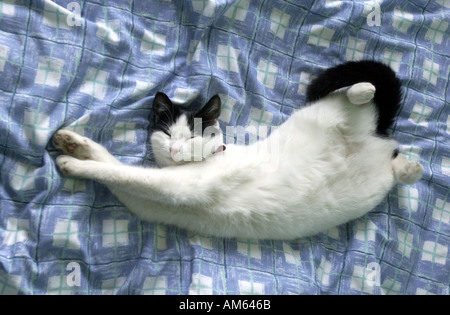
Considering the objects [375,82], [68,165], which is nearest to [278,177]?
[375,82]

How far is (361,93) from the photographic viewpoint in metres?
1.46

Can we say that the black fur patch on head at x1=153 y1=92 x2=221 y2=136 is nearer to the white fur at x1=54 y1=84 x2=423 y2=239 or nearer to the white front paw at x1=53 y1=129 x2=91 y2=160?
the white fur at x1=54 y1=84 x2=423 y2=239

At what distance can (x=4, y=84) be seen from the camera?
4.30ft

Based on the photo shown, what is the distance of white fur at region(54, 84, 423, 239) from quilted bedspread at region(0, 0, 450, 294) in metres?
0.10

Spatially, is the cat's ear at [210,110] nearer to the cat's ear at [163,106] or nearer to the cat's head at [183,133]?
the cat's head at [183,133]

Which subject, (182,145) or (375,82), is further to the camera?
(375,82)

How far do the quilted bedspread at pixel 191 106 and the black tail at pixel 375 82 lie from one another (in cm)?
17

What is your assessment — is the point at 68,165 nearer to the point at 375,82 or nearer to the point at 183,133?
the point at 183,133

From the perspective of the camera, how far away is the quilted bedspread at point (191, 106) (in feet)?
4.36

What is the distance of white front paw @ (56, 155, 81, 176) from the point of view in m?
1.31

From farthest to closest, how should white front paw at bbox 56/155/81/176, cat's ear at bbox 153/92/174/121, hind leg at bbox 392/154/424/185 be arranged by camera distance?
hind leg at bbox 392/154/424/185
cat's ear at bbox 153/92/174/121
white front paw at bbox 56/155/81/176

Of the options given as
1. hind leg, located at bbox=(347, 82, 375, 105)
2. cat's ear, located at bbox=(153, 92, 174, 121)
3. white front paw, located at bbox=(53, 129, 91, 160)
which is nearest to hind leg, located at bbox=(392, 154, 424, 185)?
hind leg, located at bbox=(347, 82, 375, 105)

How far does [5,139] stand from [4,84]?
0.21 m

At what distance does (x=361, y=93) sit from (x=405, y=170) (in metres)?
A: 0.41
